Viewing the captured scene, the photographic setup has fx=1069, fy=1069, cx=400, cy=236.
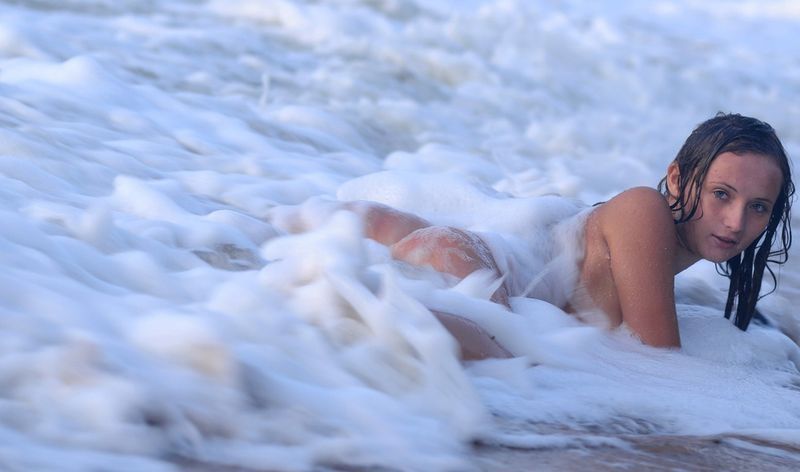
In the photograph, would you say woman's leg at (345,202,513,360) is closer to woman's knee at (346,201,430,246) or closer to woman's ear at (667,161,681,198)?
woman's knee at (346,201,430,246)

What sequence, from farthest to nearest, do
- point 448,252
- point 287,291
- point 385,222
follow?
point 385,222 < point 448,252 < point 287,291

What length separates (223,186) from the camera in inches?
148

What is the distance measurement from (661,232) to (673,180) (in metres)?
0.29

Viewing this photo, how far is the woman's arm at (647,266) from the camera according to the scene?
301 cm

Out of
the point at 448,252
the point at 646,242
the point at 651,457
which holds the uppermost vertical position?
the point at 646,242

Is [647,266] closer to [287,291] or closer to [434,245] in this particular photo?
[434,245]

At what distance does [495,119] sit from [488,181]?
1.53 meters

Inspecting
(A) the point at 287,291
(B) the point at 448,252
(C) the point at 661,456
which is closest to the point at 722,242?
(B) the point at 448,252

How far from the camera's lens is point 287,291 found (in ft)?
8.00

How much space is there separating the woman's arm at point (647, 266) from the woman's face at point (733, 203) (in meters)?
0.11

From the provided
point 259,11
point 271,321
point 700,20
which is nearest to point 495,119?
point 259,11

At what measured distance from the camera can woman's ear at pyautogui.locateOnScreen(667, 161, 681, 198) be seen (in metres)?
3.26

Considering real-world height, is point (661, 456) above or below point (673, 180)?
below

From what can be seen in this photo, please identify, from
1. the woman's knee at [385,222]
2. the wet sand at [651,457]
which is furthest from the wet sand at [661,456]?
the woman's knee at [385,222]
